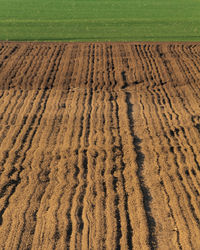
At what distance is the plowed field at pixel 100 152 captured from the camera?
6.71 m

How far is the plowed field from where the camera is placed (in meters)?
6.71

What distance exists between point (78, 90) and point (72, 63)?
Answer: 120 inches

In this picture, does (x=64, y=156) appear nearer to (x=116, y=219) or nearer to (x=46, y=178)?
(x=46, y=178)
